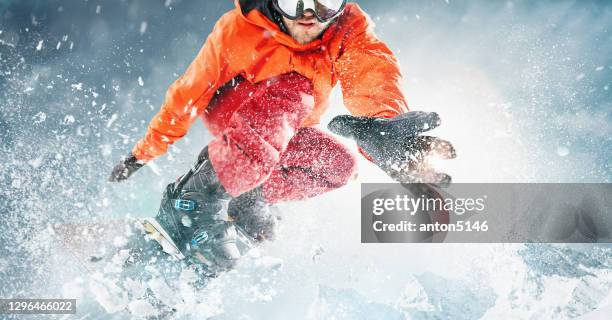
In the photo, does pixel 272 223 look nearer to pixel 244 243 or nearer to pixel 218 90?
pixel 244 243

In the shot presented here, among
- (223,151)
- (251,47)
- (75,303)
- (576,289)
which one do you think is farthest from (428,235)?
(576,289)

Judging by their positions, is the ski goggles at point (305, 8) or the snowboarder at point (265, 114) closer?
the snowboarder at point (265, 114)

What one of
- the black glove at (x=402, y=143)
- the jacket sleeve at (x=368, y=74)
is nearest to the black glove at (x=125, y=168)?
the jacket sleeve at (x=368, y=74)

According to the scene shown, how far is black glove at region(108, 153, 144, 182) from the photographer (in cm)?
334

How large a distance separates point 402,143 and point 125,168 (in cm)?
303

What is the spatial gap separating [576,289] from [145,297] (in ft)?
573

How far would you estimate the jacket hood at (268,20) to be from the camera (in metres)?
2.37

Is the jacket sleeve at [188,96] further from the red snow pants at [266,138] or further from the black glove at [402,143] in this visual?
the black glove at [402,143]

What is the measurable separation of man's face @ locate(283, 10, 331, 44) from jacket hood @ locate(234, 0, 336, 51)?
0.13ft

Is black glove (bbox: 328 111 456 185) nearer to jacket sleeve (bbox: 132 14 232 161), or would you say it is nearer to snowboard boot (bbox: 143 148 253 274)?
jacket sleeve (bbox: 132 14 232 161)

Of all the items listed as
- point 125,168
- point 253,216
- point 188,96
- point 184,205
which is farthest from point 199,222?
point 188,96

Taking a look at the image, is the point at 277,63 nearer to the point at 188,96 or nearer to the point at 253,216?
the point at 188,96

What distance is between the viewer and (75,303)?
13.3 feet

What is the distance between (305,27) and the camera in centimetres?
246
